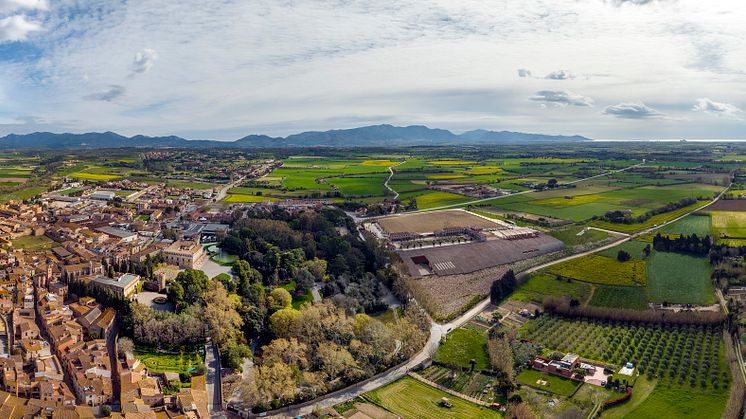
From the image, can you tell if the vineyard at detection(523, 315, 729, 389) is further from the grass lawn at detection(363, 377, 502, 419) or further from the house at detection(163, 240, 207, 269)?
the house at detection(163, 240, 207, 269)

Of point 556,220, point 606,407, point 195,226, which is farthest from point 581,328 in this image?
point 195,226

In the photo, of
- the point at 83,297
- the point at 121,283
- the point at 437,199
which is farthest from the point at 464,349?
the point at 437,199

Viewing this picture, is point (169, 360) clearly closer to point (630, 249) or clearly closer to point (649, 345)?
point (649, 345)

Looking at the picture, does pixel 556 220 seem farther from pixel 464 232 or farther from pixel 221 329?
pixel 221 329

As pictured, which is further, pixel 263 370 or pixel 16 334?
pixel 16 334

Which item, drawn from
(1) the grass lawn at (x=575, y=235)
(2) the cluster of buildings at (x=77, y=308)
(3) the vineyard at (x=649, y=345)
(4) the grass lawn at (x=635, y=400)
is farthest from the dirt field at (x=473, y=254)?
(4) the grass lawn at (x=635, y=400)

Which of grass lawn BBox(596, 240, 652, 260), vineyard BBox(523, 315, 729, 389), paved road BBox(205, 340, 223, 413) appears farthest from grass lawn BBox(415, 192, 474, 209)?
paved road BBox(205, 340, 223, 413)
